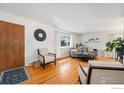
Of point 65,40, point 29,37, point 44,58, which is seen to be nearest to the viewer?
point 44,58

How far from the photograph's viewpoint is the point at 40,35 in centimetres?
443

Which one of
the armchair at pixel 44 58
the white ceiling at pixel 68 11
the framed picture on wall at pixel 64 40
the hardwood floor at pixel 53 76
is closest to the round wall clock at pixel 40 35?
the armchair at pixel 44 58

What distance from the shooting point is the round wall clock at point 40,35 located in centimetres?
422

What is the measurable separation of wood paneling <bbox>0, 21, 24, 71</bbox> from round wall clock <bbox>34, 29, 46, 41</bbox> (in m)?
0.70

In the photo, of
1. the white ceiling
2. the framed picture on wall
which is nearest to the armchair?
the white ceiling

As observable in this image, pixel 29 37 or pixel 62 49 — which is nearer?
pixel 29 37

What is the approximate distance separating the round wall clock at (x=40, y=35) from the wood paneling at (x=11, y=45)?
27.7 inches

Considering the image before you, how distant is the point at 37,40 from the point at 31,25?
2.33 feet

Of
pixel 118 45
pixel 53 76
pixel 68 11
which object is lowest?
pixel 53 76

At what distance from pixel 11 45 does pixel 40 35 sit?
145cm

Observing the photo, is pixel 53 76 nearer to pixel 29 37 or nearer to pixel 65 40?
pixel 29 37

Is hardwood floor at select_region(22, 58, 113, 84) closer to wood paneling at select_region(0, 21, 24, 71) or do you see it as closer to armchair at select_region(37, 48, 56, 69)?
armchair at select_region(37, 48, 56, 69)

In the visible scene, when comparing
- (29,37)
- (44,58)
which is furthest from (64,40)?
(44,58)
